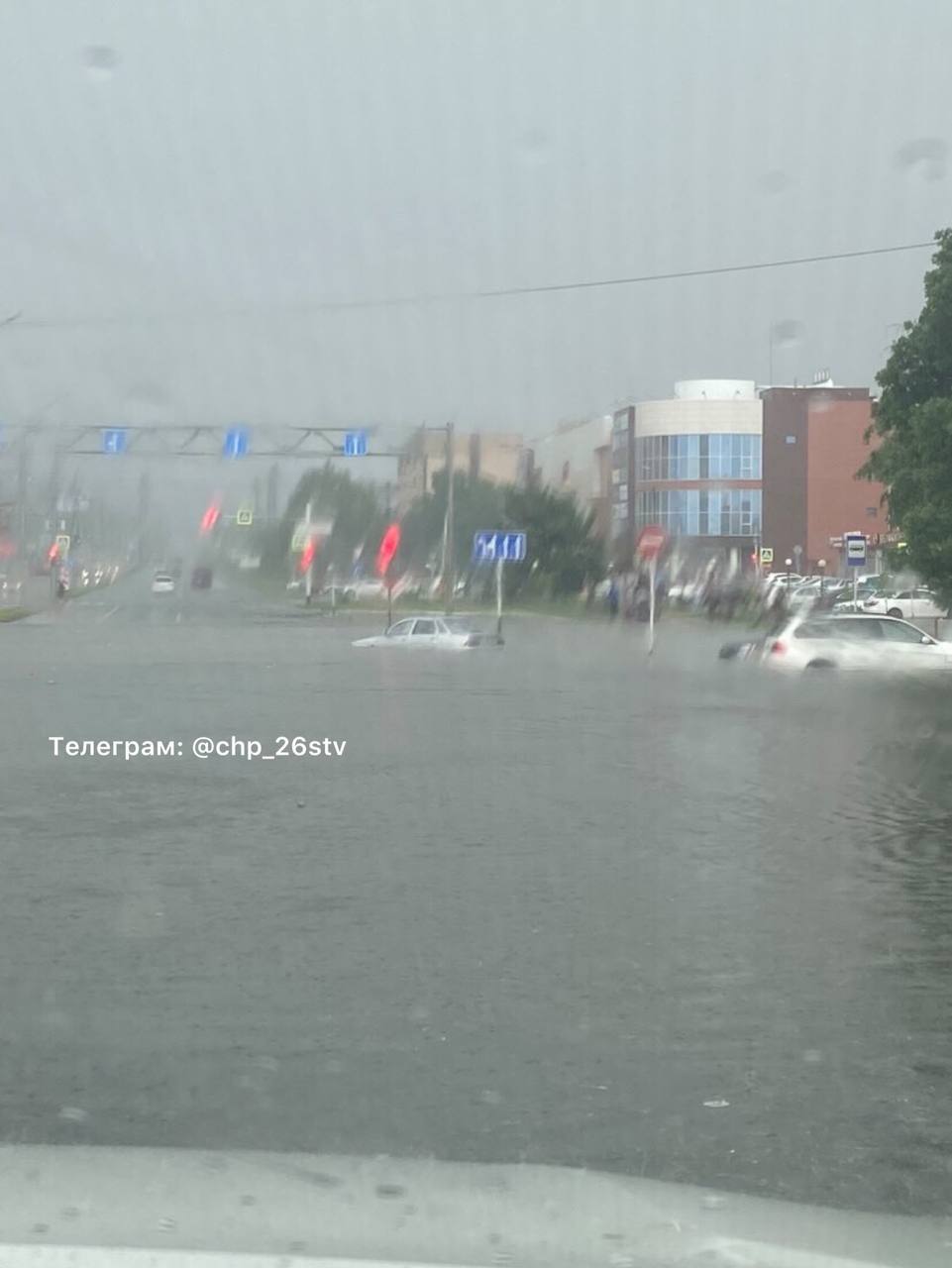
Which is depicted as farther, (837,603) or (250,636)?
(837,603)

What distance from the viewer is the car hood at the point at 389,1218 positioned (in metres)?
3.38

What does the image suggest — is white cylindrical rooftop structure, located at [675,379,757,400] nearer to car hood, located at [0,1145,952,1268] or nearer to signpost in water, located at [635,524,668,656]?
signpost in water, located at [635,524,668,656]

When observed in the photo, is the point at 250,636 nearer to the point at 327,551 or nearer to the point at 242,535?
the point at 242,535

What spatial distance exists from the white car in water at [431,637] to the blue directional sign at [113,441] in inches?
291

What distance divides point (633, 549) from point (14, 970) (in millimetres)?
37592

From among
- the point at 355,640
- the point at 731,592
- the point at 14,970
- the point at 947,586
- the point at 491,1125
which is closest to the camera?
the point at 491,1125

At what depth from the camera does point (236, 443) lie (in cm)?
4078

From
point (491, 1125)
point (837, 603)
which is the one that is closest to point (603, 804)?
point (491, 1125)

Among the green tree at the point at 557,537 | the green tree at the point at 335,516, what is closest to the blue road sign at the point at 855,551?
the green tree at the point at 557,537

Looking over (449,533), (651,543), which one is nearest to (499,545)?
(449,533)

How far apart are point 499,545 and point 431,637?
7.17 meters

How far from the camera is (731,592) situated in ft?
166

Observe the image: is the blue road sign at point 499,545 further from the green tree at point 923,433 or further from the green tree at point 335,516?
the green tree at point 923,433

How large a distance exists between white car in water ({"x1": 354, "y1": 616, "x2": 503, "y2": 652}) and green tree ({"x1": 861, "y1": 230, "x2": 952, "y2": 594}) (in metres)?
8.66
